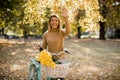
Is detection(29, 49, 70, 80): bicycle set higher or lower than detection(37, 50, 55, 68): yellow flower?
lower

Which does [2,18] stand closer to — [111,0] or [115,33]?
[111,0]

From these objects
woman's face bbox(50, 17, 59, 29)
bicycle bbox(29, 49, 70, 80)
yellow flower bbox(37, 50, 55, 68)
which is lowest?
bicycle bbox(29, 49, 70, 80)

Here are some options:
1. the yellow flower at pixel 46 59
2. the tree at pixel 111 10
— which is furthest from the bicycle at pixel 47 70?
the tree at pixel 111 10

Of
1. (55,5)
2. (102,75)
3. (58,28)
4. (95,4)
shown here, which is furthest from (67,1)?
(102,75)

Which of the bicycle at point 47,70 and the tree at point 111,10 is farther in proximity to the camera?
the tree at point 111,10

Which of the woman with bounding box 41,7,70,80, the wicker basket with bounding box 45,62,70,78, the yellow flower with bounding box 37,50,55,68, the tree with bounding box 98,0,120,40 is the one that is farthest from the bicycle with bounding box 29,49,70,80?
the tree with bounding box 98,0,120,40

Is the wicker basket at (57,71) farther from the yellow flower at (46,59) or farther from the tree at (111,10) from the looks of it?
the tree at (111,10)

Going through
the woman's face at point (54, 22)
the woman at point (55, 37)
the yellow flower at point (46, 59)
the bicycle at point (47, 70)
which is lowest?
the bicycle at point (47, 70)

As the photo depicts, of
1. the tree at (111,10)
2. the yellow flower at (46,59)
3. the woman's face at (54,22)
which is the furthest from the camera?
the tree at (111,10)

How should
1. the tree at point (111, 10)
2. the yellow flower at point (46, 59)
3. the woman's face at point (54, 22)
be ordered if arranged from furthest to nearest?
the tree at point (111, 10) → the woman's face at point (54, 22) → the yellow flower at point (46, 59)

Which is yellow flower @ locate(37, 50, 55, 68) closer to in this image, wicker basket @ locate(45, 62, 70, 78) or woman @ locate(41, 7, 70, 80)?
wicker basket @ locate(45, 62, 70, 78)

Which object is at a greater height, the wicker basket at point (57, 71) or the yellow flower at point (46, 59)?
the yellow flower at point (46, 59)

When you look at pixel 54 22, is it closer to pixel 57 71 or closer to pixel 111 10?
pixel 57 71

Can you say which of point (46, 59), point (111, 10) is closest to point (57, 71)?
point (46, 59)
